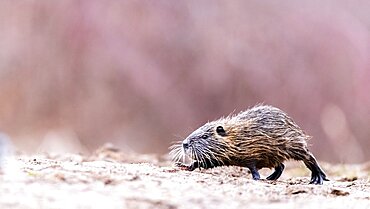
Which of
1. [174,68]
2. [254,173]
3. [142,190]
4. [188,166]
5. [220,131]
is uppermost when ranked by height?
[174,68]

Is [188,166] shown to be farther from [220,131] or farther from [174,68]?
[174,68]

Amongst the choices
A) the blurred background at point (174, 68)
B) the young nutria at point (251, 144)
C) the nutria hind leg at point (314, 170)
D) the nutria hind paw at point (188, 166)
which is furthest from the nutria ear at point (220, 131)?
the blurred background at point (174, 68)

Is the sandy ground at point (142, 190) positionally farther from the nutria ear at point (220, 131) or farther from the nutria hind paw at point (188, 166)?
the nutria ear at point (220, 131)

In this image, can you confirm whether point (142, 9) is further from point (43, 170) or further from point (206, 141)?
point (43, 170)

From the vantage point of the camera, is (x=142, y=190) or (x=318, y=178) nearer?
(x=142, y=190)

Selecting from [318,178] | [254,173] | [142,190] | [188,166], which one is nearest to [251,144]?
[254,173]

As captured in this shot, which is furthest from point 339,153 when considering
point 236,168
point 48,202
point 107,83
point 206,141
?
point 48,202

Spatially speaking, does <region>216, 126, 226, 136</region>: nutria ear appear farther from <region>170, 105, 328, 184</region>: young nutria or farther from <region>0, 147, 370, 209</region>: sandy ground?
<region>0, 147, 370, 209</region>: sandy ground
